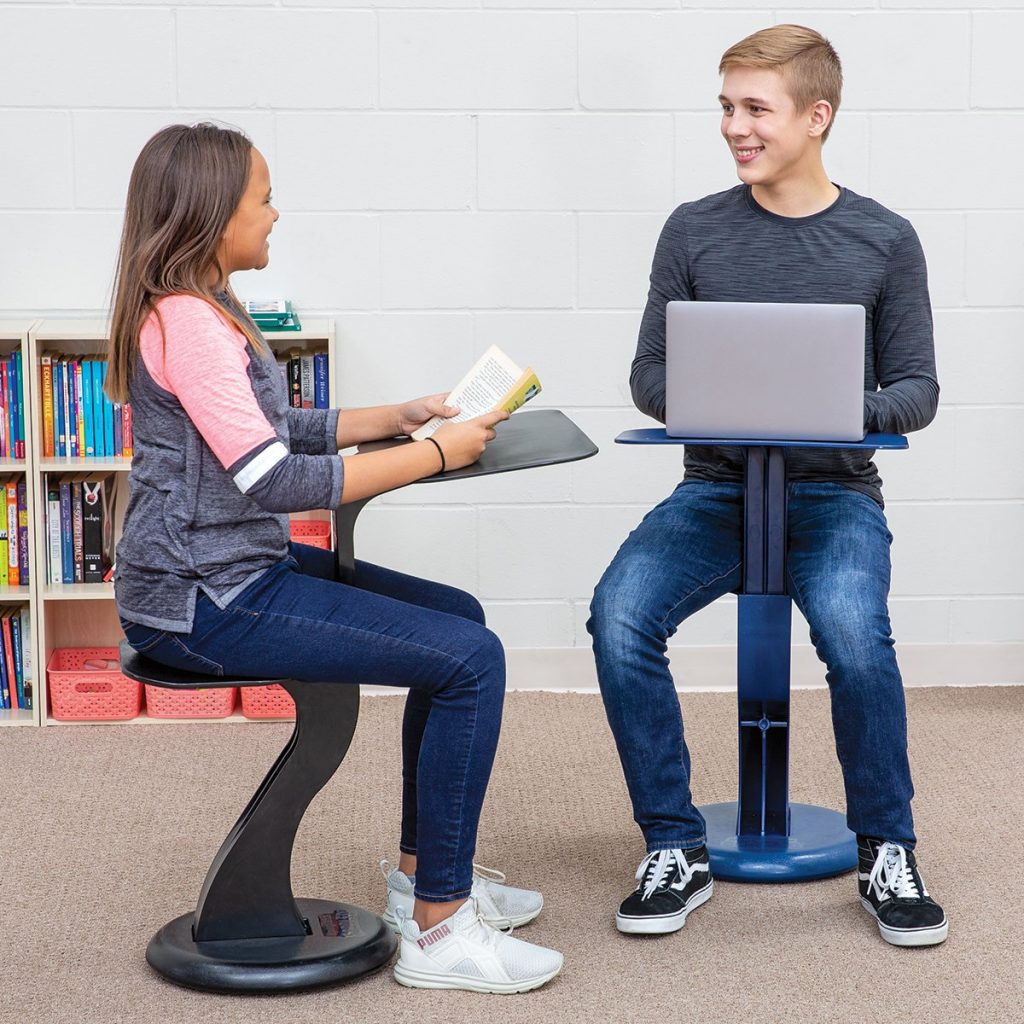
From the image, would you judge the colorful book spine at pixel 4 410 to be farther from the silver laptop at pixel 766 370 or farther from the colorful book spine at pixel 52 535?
the silver laptop at pixel 766 370

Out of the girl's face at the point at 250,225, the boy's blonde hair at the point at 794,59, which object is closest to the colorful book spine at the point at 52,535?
the girl's face at the point at 250,225

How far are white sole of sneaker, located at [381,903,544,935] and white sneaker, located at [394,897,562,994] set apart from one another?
113 millimetres

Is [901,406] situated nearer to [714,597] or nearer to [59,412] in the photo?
[714,597]

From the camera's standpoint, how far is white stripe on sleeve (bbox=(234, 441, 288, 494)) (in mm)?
1861

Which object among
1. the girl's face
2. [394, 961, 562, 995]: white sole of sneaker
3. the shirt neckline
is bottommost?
[394, 961, 562, 995]: white sole of sneaker

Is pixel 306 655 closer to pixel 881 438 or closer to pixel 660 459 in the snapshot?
pixel 881 438

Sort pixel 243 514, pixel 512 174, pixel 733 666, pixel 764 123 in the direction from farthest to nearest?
pixel 733 666 → pixel 512 174 → pixel 764 123 → pixel 243 514

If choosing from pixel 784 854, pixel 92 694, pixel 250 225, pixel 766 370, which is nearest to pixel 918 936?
pixel 784 854

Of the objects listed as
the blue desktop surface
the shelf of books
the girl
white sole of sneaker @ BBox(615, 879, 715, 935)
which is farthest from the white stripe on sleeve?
the shelf of books

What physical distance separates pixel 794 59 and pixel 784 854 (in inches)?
49.8

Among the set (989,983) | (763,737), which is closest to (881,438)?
(763,737)

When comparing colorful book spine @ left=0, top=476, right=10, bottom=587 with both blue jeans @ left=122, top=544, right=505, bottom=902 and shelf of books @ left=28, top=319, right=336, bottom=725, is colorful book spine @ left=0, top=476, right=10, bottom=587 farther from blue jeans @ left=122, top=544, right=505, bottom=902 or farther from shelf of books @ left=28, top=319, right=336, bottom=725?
blue jeans @ left=122, top=544, right=505, bottom=902

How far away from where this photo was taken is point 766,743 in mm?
2393

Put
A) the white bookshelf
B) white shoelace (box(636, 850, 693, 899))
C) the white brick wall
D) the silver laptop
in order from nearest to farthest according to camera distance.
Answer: the silver laptop < white shoelace (box(636, 850, 693, 899)) < the white bookshelf < the white brick wall
